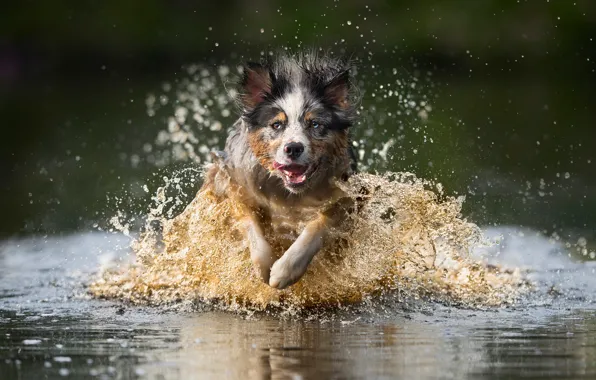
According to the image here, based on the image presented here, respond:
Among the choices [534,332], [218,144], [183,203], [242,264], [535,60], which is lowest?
[534,332]

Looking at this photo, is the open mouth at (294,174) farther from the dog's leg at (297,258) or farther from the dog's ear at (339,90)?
the dog's ear at (339,90)

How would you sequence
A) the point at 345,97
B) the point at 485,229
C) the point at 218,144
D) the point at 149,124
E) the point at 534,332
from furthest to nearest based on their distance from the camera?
the point at 149,124 < the point at 218,144 < the point at 485,229 < the point at 345,97 < the point at 534,332

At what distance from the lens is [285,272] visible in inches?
331

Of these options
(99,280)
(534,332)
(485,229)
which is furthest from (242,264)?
(485,229)

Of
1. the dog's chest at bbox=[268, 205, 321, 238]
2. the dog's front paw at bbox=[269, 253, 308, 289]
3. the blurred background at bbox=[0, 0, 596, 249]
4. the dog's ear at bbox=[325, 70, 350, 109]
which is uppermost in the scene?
the blurred background at bbox=[0, 0, 596, 249]

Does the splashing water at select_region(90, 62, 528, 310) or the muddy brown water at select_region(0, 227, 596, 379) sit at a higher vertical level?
the splashing water at select_region(90, 62, 528, 310)

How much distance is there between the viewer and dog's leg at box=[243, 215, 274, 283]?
28.3 ft

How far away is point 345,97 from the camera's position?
8797 millimetres

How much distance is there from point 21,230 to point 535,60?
21.6m

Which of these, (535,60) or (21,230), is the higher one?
(535,60)

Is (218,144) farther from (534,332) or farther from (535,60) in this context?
(535,60)

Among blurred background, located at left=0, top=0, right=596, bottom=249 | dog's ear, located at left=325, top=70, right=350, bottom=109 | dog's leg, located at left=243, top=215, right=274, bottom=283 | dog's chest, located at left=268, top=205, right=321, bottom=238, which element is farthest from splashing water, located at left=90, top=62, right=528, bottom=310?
blurred background, located at left=0, top=0, right=596, bottom=249

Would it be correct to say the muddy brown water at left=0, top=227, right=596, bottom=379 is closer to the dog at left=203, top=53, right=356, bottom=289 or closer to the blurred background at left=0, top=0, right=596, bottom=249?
the dog at left=203, top=53, right=356, bottom=289

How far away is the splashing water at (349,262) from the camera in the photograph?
901 centimetres
